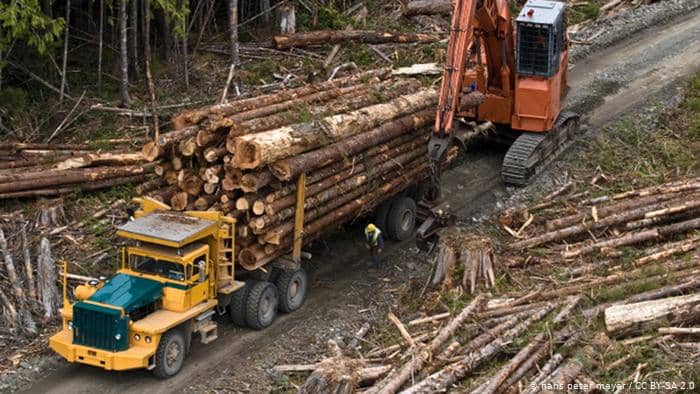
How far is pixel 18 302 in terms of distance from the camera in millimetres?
18453

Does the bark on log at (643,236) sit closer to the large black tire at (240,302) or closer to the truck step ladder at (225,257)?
the large black tire at (240,302)

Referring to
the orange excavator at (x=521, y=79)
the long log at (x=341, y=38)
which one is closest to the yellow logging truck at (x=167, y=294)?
the orange excavator at (x=521, y=79)

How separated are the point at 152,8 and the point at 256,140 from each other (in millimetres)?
12877

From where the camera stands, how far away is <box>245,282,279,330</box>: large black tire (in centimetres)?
1817

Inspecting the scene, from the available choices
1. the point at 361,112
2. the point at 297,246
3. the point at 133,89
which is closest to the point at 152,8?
the point at 133,89

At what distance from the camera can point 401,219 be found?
22.6 m

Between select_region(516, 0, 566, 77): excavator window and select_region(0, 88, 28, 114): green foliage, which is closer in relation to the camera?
select_region(516, 0, 566, 77): excavator window

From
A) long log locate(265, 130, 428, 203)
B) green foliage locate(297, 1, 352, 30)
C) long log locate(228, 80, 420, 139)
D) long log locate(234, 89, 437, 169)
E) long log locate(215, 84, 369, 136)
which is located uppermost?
green foliage locate(297, 1, 352, 30)

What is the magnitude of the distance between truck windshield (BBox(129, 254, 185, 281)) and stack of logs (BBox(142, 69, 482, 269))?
161 centimetres

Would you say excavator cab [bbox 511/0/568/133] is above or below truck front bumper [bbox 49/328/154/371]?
above

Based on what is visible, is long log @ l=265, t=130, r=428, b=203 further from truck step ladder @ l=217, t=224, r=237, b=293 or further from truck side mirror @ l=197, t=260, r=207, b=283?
truck side mirror @ l=197, t=260, r=207, b=283

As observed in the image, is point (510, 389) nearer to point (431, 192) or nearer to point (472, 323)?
point (472, 323)

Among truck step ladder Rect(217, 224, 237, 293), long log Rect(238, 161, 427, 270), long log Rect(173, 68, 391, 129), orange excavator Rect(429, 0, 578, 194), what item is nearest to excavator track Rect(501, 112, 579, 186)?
orange excavator Rect(429, 0, 578, 194)

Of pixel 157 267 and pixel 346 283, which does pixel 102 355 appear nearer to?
pixel 157 267
